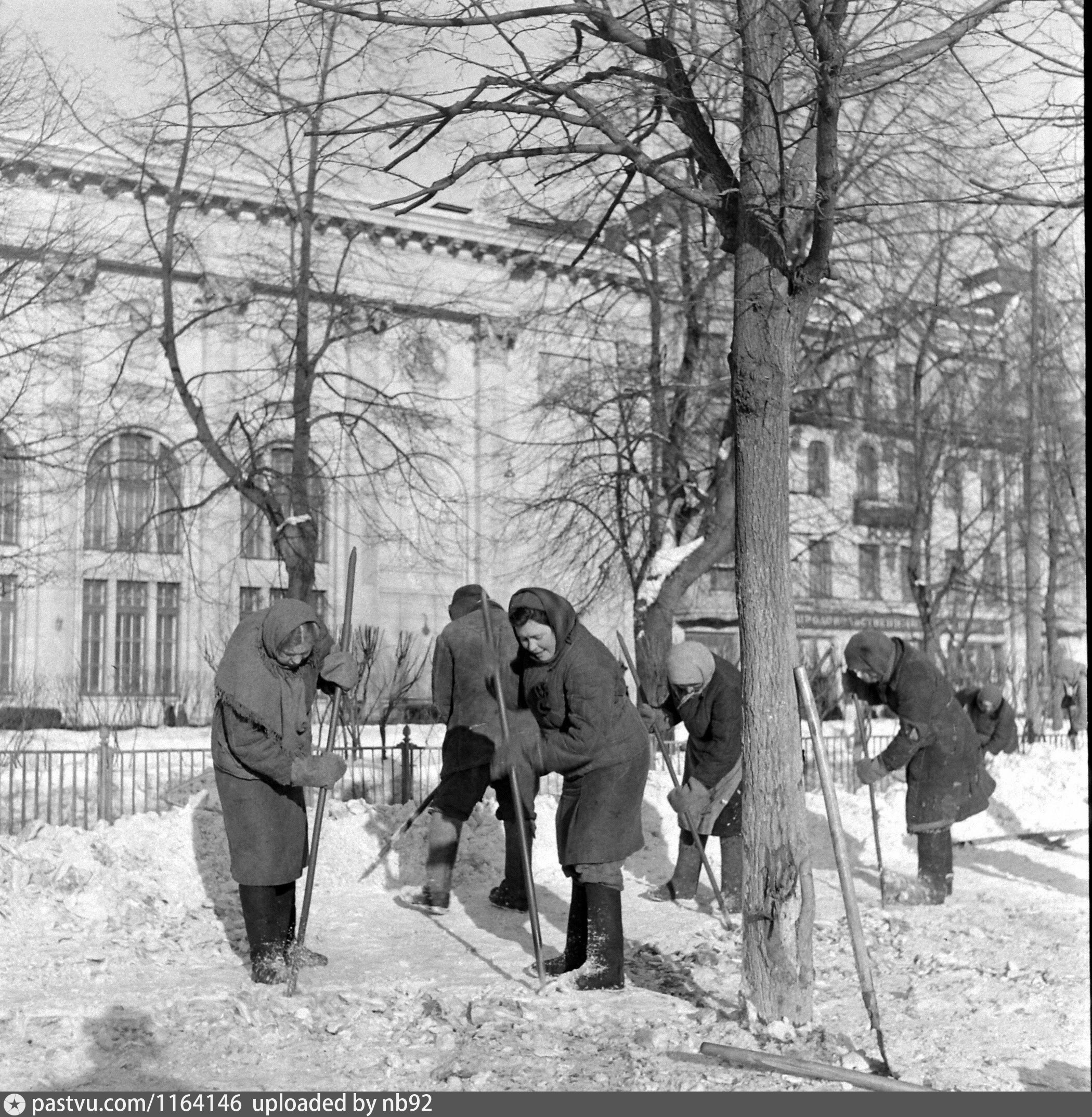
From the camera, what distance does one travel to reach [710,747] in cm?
799

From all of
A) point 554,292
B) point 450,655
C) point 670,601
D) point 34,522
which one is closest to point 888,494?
point 554,292

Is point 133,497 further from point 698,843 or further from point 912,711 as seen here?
point 912,711

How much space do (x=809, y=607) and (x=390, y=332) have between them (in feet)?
50.4

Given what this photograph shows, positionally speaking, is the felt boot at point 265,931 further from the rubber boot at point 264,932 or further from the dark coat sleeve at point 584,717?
the dark coat sleeve at point 584,717

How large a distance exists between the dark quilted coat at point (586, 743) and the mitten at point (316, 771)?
87cm

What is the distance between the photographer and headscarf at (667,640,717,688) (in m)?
7.66

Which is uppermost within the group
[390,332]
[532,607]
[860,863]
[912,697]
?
[390,332]

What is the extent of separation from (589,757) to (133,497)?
68.2 feet

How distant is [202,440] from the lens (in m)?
14.9

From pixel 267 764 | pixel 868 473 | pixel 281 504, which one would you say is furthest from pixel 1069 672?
pixel 267 764

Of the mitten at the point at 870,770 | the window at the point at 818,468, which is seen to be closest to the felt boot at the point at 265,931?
the mitten at the point at 870,770

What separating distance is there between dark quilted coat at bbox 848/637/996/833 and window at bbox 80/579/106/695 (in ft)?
57.0

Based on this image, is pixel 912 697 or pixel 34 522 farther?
pixel 34 522
